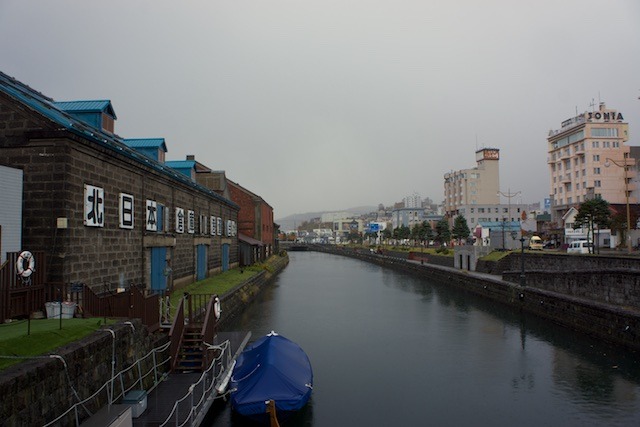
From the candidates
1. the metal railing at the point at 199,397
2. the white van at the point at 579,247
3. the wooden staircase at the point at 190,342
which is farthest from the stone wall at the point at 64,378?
the white van at the point at 579,247

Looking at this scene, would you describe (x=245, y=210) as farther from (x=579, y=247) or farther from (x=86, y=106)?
(x=579, y=247)

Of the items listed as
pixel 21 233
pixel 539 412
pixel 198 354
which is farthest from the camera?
pixel 198 354

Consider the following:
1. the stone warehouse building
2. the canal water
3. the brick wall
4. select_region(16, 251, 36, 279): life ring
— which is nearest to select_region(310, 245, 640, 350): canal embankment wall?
the canal water

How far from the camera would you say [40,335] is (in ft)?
35.7

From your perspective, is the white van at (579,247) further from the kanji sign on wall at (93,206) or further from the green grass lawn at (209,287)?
the kanji sign on wall at (93,206)

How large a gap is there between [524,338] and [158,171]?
82.5 ft

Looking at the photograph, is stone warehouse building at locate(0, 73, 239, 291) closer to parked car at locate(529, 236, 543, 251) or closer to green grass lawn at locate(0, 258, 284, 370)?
green grass lawn at locate(0, 258, 284, 370)

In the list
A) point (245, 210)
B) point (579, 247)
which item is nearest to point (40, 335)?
point (245, 210)

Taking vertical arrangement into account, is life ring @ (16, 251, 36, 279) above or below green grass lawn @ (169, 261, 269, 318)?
above

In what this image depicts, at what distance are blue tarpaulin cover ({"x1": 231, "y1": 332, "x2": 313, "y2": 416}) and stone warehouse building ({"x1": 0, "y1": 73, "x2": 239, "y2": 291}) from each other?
287 inches

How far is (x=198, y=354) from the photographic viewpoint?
18422mm

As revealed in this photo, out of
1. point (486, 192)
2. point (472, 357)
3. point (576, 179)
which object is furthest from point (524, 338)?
point (486, 192)

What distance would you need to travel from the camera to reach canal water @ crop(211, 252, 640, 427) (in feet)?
55.8

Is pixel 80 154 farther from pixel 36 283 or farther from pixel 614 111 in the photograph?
pixel 614 111
